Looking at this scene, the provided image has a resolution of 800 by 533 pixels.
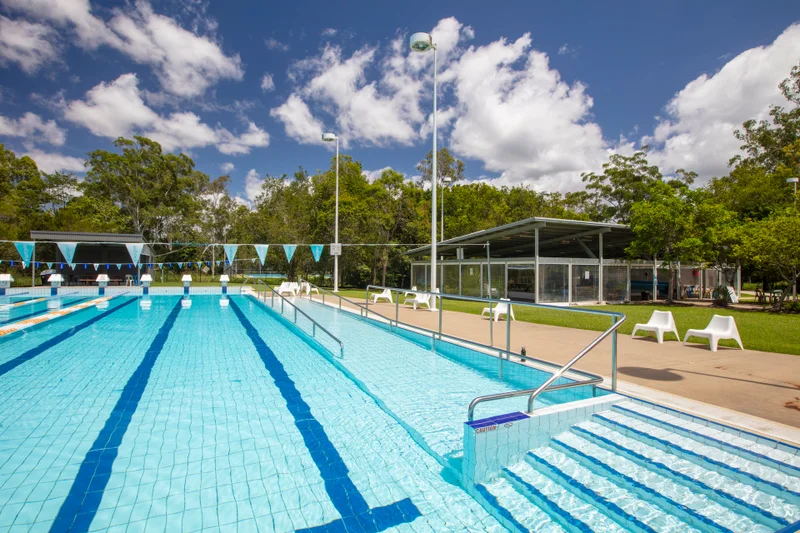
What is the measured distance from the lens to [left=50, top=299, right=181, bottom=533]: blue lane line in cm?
263

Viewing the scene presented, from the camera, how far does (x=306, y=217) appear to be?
30.6 m

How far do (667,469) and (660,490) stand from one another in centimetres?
24

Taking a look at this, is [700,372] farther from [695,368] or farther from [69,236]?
[69,236]

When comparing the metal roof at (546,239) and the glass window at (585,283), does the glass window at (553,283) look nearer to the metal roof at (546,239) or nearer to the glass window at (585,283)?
the glass window at (585,283)

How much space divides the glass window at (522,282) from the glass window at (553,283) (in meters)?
0.37

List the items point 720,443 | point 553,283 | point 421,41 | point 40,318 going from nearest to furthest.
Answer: point 720,443, point 421,41, point 40,318, point 553,283

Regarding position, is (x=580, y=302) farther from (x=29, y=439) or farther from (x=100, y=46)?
(x=100, y=46)

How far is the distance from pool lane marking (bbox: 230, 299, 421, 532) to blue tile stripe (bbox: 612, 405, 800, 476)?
7.40 ft

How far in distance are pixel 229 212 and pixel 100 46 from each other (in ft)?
94.9

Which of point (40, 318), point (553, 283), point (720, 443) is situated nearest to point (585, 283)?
point (553, 283)

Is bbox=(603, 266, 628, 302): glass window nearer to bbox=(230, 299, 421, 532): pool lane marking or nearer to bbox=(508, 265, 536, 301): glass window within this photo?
bbox=(508, 265, 536, 301): glass window

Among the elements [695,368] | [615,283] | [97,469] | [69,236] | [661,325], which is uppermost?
[69,236]

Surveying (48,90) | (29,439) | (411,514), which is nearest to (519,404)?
(411,514)

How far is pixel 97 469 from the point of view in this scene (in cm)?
331
